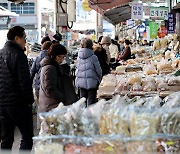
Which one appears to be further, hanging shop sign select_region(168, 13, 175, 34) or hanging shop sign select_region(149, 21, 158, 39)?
hanging shop sign select_region(149, 21, 158, 39)

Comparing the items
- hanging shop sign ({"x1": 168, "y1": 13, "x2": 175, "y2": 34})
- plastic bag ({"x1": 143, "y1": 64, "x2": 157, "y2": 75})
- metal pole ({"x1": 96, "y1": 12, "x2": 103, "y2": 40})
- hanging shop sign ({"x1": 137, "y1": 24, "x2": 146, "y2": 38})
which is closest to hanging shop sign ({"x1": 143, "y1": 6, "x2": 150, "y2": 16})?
hanging shop sign ({"x1": 168, "y1": 13, "x2": 175, "y2": 34})

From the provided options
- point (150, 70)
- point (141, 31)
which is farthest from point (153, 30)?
point (150, 70)

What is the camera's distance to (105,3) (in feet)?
53.4

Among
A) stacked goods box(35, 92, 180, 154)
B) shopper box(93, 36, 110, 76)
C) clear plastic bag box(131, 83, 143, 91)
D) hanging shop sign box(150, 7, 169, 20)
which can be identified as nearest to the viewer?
stacked goods box(35, 92, 180, 154)

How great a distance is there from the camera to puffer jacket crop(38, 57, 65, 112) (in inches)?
249

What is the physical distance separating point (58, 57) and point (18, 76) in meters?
0.92

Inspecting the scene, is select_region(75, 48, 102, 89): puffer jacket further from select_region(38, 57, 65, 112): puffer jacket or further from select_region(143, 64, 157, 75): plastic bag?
select_region(38, 57, 65, 112): puffer jacket

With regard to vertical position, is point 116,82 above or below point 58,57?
below

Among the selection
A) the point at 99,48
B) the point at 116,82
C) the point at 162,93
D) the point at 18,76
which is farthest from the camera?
the point at 99,48

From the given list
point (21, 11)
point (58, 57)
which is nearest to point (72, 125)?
point (58, 57)

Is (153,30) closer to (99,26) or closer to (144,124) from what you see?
(99,26)

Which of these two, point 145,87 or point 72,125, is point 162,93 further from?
point 72,125

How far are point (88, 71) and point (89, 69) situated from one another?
0.16ft

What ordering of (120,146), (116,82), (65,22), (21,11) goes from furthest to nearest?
(21,11)
(65,22)
(116,82)
(120,146)
